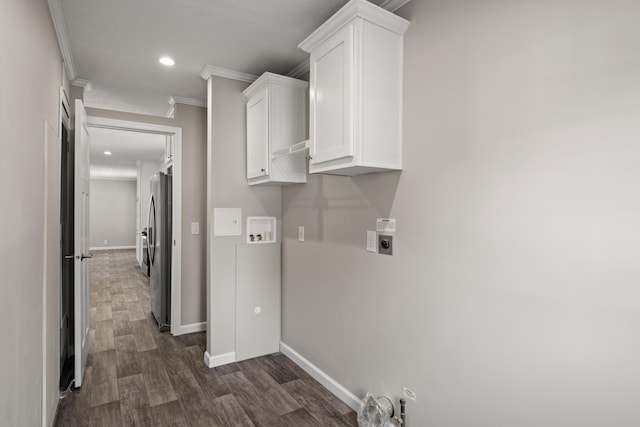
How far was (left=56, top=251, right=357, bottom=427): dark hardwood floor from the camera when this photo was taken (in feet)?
7.45

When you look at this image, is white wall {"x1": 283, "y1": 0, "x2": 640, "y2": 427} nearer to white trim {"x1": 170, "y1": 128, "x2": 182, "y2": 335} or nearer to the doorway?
white trim {"x1": 170, "y1": 128, "x2": 182, "y2": 335}

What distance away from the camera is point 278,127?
2.78 m

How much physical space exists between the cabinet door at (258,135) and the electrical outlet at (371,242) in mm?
1052

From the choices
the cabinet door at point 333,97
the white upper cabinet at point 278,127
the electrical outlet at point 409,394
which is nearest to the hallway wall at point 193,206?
the white upper cabinet at point 278,127

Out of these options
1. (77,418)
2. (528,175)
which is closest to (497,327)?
(528,175)

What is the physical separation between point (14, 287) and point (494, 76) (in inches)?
84.2

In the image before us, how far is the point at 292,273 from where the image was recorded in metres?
3.10

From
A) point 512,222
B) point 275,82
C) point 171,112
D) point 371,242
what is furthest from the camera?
point 171,112

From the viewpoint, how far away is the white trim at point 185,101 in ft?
12.2

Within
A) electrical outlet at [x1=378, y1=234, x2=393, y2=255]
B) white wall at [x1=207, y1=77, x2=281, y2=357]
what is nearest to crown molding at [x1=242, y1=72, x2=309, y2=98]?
white wall at [x1=207, y1=77, x2=281, y2=357]

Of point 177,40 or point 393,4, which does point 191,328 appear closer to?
point 177,40

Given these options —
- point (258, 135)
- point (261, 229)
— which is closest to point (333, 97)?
point (258, 135)

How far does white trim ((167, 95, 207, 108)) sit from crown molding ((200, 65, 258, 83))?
732mm

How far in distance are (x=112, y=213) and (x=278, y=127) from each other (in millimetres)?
10829
